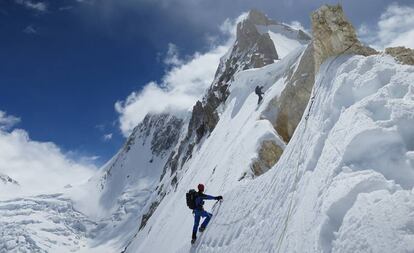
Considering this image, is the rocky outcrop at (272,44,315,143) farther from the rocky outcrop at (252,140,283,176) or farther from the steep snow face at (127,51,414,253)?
the steep snow face at (127,51,414,253)

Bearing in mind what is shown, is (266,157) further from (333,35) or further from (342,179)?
(342,179)

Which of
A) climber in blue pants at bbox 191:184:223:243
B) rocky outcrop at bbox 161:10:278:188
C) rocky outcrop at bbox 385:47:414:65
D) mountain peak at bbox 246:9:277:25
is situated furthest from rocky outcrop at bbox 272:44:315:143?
mountain peak at bbox 246:9:277:25

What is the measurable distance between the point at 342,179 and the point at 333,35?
20.5 feet

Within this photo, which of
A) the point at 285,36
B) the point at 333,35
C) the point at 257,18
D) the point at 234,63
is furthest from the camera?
the point at 257,18

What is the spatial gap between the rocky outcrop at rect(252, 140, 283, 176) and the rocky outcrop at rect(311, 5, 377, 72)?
761cm

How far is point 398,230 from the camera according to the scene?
817cm

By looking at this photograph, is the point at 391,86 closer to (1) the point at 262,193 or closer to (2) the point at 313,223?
(2) the point at 313,223

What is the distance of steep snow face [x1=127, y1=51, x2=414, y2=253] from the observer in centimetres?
873

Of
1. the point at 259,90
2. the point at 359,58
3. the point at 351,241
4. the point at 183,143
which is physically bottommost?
the point at 351,241

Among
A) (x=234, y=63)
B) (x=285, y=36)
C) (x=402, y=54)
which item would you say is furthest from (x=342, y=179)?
(x=285, y=36)

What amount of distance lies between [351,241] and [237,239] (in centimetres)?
625

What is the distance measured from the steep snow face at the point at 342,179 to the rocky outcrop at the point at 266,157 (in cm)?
542

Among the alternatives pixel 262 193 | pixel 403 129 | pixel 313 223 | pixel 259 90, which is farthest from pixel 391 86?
pixel 259 90

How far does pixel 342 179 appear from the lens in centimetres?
998
